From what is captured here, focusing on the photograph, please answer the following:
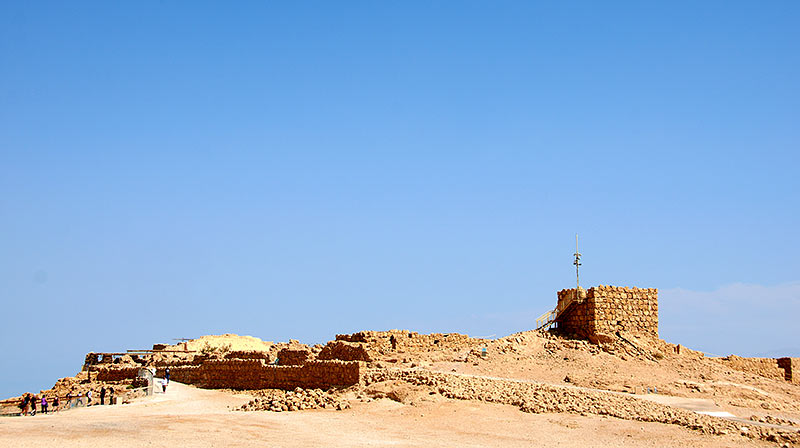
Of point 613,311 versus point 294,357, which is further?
point 613,311

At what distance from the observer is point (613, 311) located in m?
31.8

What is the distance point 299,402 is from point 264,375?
487cm

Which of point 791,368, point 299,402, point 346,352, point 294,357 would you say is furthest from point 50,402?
point 791,368

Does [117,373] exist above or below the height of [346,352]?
below

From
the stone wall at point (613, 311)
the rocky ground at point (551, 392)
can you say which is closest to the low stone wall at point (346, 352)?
the rocky ground at point (551, 392)

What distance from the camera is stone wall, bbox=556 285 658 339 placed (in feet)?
103

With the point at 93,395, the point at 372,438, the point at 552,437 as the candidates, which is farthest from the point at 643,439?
the point at 93,395

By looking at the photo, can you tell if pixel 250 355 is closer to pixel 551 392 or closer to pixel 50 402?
pixel 50 402

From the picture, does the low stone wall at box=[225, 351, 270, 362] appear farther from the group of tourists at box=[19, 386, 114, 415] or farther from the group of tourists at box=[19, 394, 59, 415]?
the group of tourists at box=[19, 394, 59, 415]

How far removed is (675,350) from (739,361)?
354 cm

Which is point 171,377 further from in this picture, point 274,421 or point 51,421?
point 274,421

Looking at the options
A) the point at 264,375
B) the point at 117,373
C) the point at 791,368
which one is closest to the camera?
the point at 264,375

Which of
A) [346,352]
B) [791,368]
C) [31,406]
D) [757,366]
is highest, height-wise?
[346,352]

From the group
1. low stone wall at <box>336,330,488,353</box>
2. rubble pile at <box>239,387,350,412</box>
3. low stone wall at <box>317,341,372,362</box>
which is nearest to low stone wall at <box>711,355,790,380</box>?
low stone wall at <box>336,330,488,353</box>
